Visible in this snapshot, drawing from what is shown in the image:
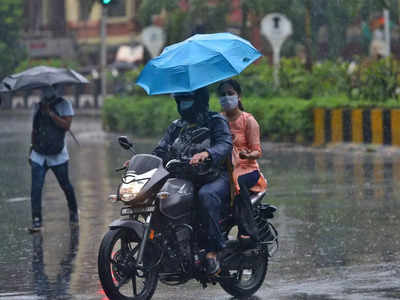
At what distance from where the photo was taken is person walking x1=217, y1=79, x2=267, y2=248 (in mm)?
8656

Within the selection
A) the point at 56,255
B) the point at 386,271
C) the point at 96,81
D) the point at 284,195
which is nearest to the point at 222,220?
the point at 386,271

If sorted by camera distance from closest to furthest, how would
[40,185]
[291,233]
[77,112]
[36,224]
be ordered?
[291,233] → [36,224] → [40,185] → [77,112]

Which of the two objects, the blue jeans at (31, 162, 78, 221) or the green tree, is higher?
the green tree

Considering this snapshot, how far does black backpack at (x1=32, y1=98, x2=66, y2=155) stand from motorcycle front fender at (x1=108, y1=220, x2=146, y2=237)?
16.4 ft

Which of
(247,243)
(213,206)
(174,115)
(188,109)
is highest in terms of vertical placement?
(188,109)

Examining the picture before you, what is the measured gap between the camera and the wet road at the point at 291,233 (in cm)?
902

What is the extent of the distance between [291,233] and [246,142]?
10.1ft

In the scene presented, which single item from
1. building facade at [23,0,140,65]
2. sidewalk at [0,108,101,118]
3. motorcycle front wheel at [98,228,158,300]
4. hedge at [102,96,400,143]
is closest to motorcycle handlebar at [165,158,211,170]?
motorcycle front wheel at [98,228,158,300]

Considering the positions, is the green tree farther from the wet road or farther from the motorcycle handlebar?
the motorcycle handlebar

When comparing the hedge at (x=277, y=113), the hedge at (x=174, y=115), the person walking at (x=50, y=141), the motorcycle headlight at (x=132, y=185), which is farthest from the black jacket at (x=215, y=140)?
the hedge at (x=174, y=115)

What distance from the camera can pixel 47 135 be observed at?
13.0 metres

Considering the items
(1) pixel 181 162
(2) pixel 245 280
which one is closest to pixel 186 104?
(1) pixel 181 162

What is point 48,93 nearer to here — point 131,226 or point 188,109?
point 188,109

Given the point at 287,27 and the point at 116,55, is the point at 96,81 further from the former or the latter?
the point at 287,27
